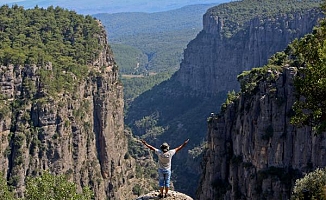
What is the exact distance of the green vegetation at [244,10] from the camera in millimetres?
148575

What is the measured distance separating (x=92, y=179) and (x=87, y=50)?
2132 cm

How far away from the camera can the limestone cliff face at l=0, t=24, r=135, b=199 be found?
213 ft

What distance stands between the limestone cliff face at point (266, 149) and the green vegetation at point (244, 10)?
8900cm

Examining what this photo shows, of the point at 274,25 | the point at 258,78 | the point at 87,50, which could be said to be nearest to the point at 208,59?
the point at 274,25

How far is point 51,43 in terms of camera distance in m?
84.2

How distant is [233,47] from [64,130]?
85991mm


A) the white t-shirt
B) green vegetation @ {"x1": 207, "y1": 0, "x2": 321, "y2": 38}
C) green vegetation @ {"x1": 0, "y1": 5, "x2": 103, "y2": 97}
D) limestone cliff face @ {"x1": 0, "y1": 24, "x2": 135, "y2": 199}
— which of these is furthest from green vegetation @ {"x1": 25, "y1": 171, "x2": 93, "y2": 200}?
green vegetation @ {"x1": 207, "y1": 0, "x2": 321, "y2": 38}

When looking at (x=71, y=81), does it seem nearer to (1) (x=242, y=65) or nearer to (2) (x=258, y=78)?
(2) (x=258, y=78)

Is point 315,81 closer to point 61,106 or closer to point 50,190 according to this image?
point 50,190

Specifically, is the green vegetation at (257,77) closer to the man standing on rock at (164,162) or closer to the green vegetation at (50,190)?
the green vegetation at (50,190)

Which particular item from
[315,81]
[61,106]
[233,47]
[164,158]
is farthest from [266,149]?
[233,47]

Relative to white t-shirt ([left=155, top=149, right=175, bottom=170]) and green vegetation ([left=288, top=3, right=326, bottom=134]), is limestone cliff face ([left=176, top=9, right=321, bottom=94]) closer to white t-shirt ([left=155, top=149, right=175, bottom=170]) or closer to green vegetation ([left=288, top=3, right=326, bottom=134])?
green vegetation ([left=288, top=3, right=326, bottom=134])

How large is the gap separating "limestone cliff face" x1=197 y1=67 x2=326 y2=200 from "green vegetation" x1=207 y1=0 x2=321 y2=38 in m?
89.0

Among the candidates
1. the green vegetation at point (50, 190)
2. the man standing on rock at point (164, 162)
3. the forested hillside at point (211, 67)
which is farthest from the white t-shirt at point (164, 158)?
the forested hillside at point (211, 67)
